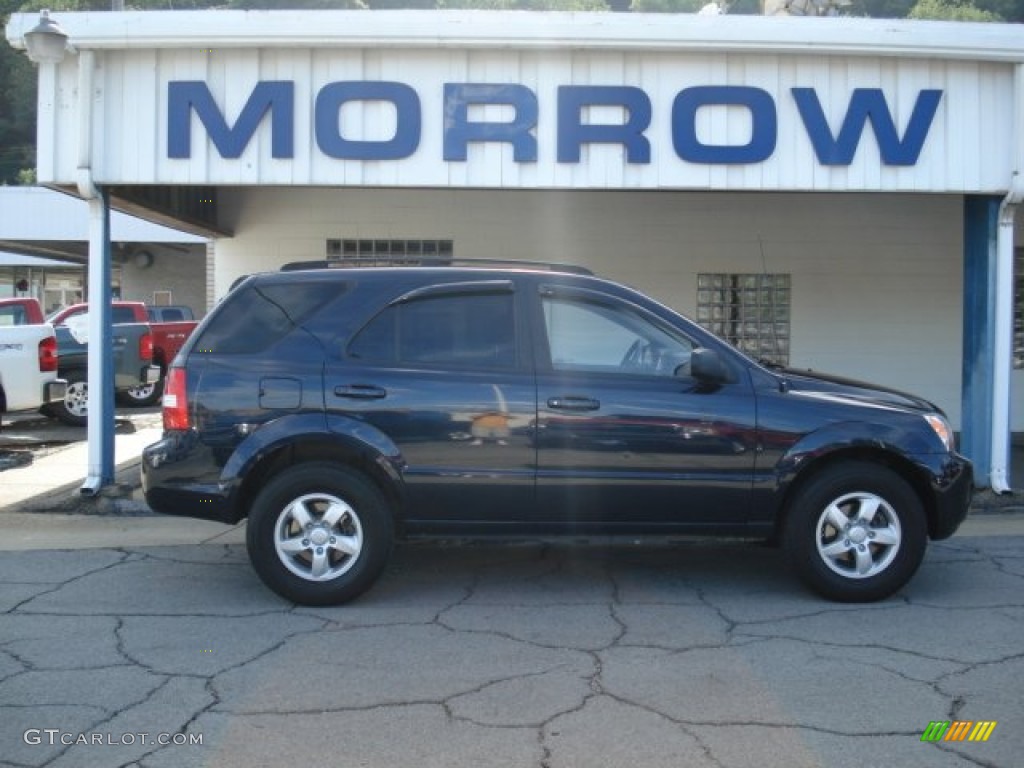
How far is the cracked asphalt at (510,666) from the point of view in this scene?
13.1 ft

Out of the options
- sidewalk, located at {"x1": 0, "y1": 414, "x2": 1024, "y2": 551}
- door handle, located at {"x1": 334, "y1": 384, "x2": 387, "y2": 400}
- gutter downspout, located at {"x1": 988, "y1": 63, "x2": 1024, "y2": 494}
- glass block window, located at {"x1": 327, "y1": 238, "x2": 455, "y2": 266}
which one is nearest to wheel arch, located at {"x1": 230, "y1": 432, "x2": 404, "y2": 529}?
door handle, located at {"x1": 334, "y1": 384, "x2": 387, "y2": 400}

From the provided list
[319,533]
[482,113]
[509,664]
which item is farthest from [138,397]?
[509,664]

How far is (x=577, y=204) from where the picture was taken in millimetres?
12609

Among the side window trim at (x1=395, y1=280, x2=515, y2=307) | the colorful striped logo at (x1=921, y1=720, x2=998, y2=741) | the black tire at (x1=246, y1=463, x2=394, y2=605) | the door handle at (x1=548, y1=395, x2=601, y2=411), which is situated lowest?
the colorful striped logo at (x1=921, y1=720, x2=998, y2=741)

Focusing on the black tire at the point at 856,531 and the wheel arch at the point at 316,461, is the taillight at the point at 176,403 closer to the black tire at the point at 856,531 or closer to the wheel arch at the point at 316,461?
the wheel arch at the point at 316,461

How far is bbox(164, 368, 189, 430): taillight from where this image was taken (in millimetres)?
5820

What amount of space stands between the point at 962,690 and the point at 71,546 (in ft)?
19.5

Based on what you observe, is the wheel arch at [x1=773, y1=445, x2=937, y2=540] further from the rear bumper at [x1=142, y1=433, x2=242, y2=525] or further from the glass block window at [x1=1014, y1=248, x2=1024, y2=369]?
the glass block window at [x1=1014, y1=248, x2=1024, y2=369]

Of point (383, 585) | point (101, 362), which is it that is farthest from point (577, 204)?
point (383, 585)

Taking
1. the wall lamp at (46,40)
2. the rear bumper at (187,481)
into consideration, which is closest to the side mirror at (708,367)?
the rear bumper at (187,481)

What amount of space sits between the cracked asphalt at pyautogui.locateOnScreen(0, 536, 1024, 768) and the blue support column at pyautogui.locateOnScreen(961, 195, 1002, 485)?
240 centimetres

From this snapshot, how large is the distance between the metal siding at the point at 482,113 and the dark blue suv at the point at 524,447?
299 centimetres

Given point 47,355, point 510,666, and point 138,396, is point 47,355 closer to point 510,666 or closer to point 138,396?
point 138,396

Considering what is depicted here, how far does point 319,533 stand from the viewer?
5762 mm
